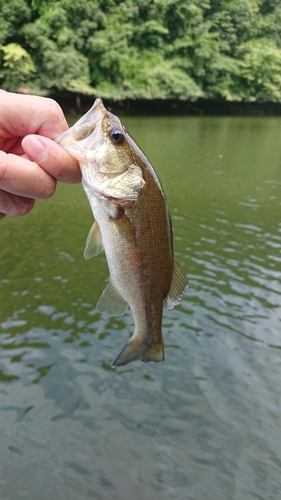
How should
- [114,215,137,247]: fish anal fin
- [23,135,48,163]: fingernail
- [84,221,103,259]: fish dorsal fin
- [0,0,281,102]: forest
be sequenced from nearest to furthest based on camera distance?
[23,135,48,163]: fingernail → [114,215,137,247]: fish anal fin → [84,221,103,259]: fish dorsal fin → [0,0,281,102]: forest

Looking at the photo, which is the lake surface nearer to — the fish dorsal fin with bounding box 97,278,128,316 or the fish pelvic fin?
the fish pelvic fin

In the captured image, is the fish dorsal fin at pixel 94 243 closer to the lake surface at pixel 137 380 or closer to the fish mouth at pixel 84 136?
the fish mouth at pixel 84 136

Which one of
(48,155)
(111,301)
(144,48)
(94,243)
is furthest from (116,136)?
(144,48)

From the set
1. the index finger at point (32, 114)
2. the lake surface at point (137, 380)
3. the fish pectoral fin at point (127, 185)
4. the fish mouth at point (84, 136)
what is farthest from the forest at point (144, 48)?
the fish pectoral fin at point (127, 185)

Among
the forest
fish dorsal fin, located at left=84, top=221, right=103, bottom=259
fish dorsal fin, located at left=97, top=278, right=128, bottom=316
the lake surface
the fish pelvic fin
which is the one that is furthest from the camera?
the forest

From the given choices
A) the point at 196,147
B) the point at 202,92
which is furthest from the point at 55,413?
the point at 202,92

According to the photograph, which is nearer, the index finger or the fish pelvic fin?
the index finger

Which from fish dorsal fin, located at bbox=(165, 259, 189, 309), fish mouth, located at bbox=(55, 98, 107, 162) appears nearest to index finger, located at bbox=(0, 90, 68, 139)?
fish mouth, located at bbox=(55, 98, 107, 162)
